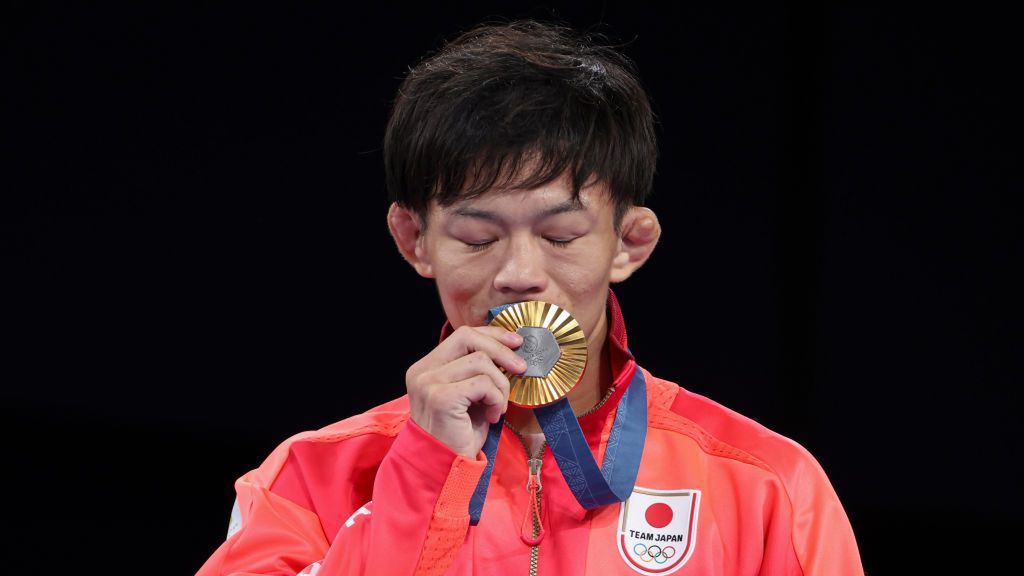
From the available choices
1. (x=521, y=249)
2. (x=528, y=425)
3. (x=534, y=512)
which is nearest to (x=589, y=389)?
(x=528, y=425)

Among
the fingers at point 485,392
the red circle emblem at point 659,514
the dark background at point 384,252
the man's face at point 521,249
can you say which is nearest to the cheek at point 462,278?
the man's face at point 521,249

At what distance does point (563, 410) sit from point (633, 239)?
0.90 feet

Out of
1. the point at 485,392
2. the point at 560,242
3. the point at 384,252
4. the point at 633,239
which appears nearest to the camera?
the point at 485,392

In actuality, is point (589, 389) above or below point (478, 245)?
below

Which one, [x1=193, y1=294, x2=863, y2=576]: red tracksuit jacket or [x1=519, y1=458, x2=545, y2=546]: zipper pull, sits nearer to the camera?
[x1=193, y1=294, x2=863, y2=576]: red tracksuit jacket

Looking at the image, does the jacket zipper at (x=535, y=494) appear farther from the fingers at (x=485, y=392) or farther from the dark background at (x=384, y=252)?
the dark background at (x=384, y=252)

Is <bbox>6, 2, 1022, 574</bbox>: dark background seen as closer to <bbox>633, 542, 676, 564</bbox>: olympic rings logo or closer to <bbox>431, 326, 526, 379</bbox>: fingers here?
<bbox>633, 542, 676, 564</bbox>: olympic rings logo

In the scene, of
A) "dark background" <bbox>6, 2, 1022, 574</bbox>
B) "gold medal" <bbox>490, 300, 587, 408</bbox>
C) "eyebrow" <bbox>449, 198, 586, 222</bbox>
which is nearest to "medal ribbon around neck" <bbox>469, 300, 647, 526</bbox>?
"gold medal" <bbox>490, 300, 587, 408</bbox>

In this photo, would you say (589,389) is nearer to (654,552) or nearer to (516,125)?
(654,552)

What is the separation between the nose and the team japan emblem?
33cm

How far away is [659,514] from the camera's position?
160 cm

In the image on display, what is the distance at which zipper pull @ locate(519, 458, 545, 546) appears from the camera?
62.7 inches

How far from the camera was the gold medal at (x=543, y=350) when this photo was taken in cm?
148

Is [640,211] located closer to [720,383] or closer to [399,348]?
[720,383]
